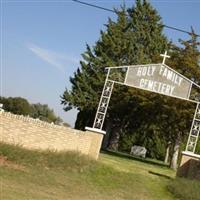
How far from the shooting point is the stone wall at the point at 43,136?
20.0 metres

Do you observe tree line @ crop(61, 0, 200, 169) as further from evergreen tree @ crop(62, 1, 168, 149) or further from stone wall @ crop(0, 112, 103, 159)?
stone wall @ crop(0, 112, 103, 159)

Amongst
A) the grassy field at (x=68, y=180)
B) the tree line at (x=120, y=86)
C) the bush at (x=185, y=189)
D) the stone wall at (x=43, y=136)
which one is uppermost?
the tree line at (x=120, y=86)

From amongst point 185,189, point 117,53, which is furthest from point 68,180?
point 117,53

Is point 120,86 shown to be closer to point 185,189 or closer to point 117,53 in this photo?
point 117,53

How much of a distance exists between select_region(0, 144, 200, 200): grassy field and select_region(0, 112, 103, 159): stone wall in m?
0.70

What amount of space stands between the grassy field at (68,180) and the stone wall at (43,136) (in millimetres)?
705

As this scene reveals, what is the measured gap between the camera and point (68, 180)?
706 inches

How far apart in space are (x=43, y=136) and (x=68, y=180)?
145 inches

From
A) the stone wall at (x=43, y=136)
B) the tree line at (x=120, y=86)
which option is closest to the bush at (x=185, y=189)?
the stone wall at (x=43, y=136)

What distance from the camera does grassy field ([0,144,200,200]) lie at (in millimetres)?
14891

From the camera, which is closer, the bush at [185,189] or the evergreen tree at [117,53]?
the bush at [185,189]

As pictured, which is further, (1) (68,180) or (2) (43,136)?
(2) (43,136)

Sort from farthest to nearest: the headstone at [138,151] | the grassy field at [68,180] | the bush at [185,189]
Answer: the headstone at [138,151], the bush at [185,189], the grassy field at [68,180]

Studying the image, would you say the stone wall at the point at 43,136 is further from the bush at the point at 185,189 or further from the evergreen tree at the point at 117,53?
the evergreen tree at the point at 117,53
